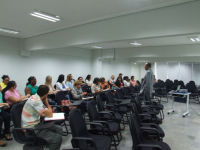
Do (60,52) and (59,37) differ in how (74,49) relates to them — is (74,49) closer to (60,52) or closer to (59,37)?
(60,52)

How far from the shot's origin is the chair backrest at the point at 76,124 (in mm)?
1987

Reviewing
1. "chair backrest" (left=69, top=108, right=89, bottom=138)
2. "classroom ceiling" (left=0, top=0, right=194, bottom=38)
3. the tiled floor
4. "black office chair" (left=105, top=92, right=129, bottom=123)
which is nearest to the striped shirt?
"chair backrest" (left=69, top=108, right=89, bottom=138)

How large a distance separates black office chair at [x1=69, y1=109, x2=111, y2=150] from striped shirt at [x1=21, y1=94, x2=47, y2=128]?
19.9 inches

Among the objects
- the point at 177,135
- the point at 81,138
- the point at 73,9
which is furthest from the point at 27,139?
the point at 177,135

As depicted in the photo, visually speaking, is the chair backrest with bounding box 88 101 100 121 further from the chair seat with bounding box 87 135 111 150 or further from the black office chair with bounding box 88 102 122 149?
the chair seat with bounding box 87 135 111 150

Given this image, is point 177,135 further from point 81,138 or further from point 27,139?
point 27,139

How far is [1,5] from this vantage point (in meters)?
3.33

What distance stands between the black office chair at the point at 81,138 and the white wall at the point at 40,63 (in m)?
5.61

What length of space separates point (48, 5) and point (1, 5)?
1.06 metres

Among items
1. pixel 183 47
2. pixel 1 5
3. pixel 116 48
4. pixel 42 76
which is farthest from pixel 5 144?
pixel 183 47

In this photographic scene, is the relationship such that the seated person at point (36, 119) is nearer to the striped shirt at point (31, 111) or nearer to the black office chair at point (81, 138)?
the striped shirt at point (31, 111)

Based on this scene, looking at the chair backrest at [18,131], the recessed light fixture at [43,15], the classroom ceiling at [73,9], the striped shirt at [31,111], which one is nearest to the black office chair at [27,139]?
the chair backrest at [18,131]

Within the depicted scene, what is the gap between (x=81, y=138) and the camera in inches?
72.1

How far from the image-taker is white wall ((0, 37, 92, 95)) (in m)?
6.45
